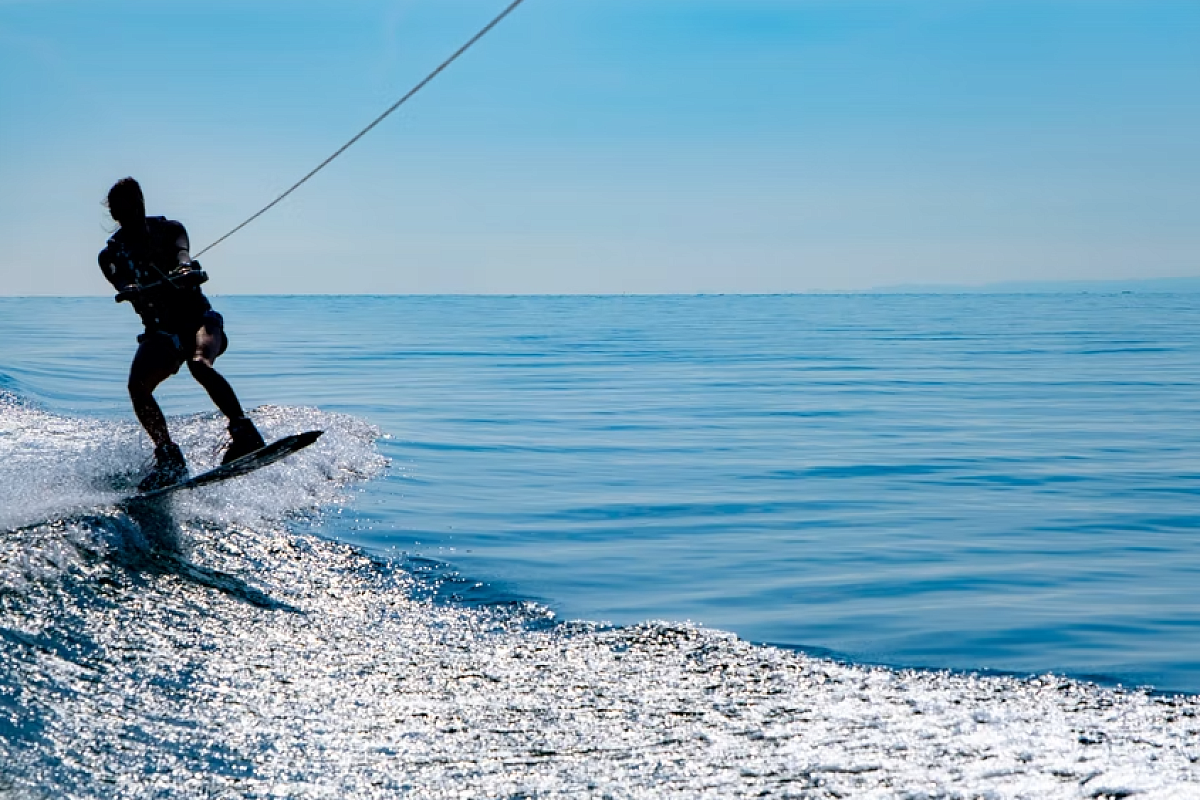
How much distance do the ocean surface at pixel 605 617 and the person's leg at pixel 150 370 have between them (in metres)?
0.72

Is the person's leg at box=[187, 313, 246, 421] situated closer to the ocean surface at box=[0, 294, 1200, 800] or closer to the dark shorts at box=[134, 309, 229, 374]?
the dark shorts at box=[134, 309, 229, 374]

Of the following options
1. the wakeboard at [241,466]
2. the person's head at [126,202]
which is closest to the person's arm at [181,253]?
the person's head at [126,202]

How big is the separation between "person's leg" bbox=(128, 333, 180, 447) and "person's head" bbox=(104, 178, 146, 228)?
997 mm

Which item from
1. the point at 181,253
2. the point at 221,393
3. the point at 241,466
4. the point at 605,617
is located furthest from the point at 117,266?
the point at 605,617

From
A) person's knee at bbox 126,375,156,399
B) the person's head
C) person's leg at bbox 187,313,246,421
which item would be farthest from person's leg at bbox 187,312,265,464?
the person's head

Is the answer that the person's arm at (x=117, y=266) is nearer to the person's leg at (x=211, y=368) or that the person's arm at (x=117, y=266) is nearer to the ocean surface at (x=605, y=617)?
the person's leg at (x=211, y=368)

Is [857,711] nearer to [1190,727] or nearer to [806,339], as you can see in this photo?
[1190,727]

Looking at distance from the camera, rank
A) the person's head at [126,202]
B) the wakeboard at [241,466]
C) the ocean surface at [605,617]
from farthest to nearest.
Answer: the person's head at [126,202] → the wakeboard at [241,466] → the ocean surface at [605,617]

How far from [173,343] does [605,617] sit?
4934 mm

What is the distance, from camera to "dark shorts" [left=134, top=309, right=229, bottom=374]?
32.5ft

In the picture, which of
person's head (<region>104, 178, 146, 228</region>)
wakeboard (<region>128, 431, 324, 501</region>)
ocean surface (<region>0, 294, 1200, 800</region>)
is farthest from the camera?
person's head (<region>104, 178, 146, 228</region>)

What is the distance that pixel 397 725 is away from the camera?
194 inches

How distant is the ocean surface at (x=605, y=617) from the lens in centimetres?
448

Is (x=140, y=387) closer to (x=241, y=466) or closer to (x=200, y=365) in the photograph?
(x=200, y=365)
